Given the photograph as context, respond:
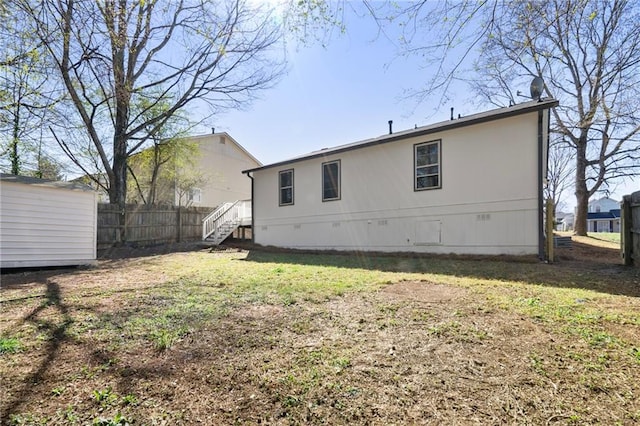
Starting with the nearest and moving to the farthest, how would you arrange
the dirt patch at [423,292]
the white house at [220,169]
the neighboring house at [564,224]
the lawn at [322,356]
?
the lawn at [322,356]
the dirt patch at [423,292]
the white house at [220,169]
the neighboring house at [564,224]

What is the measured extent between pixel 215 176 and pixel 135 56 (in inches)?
416

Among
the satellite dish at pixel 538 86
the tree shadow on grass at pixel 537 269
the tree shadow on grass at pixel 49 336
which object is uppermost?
the satellite dish at pixel 538 86

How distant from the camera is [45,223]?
23.1 ft

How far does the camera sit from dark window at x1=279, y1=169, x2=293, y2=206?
12470mm

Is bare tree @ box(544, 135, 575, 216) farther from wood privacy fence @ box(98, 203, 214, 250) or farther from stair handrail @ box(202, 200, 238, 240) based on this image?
wood privacy fence @ box(98, 203, 214, 250)

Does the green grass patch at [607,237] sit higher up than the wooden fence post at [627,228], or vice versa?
the wooden fence post at [627,228]

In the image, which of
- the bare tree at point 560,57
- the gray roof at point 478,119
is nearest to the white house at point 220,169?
the gray roof at point 478,119

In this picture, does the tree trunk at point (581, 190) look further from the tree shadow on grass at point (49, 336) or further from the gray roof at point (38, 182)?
the gray roof at point (38, 182)

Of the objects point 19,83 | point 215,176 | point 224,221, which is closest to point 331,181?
point 224,221

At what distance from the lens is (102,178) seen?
17016 millimetres

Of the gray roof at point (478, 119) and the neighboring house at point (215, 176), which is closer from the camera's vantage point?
the gray roof at point (478, 119)

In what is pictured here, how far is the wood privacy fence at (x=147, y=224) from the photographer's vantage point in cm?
1223

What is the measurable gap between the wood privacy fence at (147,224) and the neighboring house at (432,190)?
5.66 meters

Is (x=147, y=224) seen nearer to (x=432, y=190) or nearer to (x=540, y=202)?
(x=432, y=190)
